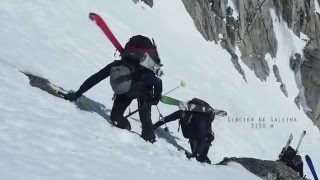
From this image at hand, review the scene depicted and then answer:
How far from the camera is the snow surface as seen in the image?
6.01 meters

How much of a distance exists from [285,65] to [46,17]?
32060 millimetres

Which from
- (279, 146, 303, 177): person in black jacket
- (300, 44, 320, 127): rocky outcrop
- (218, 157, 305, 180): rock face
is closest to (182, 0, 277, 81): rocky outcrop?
(300, 44, 320, 127): rocky outcrop

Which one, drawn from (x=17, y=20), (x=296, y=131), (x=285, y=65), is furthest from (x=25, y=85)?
(x=285, y=65)

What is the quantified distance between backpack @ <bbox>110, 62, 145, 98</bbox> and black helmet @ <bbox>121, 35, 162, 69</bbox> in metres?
0.16

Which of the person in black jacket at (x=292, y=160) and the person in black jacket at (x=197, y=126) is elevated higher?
the person in black jacket at (x=292, y=160)

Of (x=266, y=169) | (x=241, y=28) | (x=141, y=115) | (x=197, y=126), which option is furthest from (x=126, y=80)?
(x=241, y=28)

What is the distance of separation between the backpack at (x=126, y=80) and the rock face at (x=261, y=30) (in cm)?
2406

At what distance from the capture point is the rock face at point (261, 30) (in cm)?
3506

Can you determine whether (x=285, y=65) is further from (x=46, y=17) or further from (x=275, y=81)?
(x=46, y=17)

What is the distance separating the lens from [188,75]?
968 inches

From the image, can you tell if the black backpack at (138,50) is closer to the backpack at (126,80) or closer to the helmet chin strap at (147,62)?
the helmet chin strap at (147,62)

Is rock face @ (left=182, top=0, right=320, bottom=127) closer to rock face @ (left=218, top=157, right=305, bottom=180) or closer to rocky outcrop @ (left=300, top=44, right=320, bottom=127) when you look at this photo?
rocky outcrop @ (left=300, top=44, right=320, bottom=127)

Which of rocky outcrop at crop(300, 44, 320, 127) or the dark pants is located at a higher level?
rocky outcrop at crop(300, 44, 320, 127)

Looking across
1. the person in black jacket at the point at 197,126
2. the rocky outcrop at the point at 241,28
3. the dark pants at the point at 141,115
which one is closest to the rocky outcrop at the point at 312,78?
the rocky outcrop at the point at 241,28
